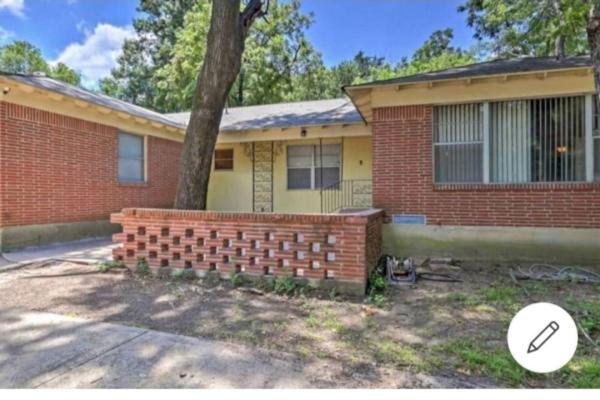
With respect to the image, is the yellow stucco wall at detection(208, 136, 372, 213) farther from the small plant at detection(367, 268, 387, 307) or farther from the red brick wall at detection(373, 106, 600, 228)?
the small plant at detection(367, 268, 387, 307)

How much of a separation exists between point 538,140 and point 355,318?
16.7 ft

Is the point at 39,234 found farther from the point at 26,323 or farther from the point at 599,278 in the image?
the point at 599,278

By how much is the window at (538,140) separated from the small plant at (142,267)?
615 centimetres

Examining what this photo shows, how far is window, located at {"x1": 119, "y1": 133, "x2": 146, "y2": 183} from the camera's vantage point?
10594mm

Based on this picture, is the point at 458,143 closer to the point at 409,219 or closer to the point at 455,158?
the point at 455,158

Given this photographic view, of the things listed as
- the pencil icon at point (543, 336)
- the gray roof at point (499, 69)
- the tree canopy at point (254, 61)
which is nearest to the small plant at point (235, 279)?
the pencil icon at point (543, 336)

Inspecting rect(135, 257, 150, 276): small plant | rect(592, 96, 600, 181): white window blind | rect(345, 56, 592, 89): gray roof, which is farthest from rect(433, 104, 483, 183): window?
rect(135, 257, 150, 276): small plant

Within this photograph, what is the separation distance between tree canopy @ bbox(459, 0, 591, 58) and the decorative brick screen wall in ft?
12.3

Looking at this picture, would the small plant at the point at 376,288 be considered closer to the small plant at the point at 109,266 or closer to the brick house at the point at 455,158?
the brick house at the point at 455,158

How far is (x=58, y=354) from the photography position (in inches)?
130

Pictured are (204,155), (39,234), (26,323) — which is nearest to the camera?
(26,323)

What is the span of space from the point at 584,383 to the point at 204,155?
604cm

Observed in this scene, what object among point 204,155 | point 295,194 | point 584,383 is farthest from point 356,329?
point 295,194

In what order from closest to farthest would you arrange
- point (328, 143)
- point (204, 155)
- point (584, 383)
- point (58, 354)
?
point (584, 383) < point (58, 354) < point (204, 155) < point (328, 143)
